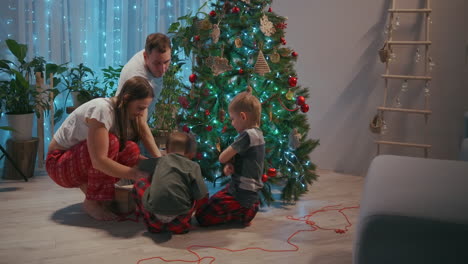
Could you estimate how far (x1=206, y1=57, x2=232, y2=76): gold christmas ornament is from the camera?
3.14 meters

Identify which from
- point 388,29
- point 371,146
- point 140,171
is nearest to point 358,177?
point 371,146

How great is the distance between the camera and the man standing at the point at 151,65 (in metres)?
3.06

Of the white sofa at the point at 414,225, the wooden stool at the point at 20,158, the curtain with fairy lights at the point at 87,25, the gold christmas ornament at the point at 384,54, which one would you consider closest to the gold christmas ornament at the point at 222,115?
the white sofa at the point at 414,225

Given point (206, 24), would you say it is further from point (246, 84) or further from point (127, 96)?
point (127, 96)

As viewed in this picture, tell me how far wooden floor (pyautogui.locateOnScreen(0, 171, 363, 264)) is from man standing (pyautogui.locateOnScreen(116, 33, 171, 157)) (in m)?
0.49

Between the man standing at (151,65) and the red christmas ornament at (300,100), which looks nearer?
the man standing at (151,65)

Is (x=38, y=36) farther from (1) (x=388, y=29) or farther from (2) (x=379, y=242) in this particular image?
(2) (x=379, y=242)

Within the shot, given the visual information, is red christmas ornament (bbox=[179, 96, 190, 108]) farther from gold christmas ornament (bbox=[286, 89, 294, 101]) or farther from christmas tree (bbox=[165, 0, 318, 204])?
gold christmas ornament (bbox=[286, 89, 294, 101])

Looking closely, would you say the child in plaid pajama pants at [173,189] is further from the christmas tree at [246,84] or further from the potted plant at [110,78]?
the potted plant at [110,78]

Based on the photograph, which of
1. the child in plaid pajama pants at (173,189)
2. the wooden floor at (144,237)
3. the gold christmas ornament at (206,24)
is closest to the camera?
the wooden floor at (144,237)

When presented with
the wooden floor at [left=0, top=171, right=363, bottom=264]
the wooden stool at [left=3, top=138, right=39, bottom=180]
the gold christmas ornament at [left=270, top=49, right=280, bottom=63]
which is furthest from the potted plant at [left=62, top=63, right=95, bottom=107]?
the gold christmas ornament at [left=270, top=49, right=280, bottom=63]

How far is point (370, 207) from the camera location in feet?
6.31

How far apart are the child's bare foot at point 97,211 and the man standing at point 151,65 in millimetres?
415

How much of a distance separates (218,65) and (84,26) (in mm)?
1772
